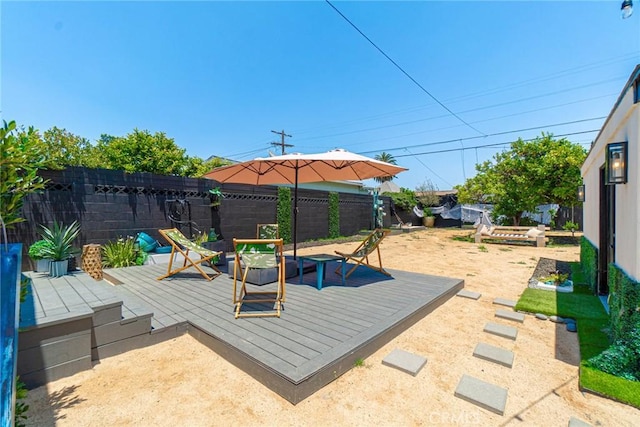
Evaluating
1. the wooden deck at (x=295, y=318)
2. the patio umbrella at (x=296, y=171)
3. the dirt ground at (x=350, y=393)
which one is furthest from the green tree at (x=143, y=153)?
the dirt ground at (x=350, y=393)

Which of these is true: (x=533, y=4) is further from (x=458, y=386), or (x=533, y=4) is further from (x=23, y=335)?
(x=23, y=335)

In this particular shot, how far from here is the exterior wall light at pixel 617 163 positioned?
106 inches

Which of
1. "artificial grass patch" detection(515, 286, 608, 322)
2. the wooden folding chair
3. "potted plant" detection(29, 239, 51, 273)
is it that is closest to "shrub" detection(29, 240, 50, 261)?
"potted plant" detection(29, 239, 51, 273)

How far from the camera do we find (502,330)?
3.33 meters

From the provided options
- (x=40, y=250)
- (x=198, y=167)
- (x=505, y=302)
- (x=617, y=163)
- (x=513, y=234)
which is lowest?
(x=505, y=302)

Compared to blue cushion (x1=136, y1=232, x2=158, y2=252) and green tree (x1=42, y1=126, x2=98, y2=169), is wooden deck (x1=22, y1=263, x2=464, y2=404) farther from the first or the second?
green tree (x1=42, y1=126, x2=98, y2=169)

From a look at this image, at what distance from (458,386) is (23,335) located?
3419 mm

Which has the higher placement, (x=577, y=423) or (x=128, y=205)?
(x=128, y=205)

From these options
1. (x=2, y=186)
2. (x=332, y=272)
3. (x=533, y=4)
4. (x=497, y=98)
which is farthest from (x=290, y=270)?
(x=497, y=98)

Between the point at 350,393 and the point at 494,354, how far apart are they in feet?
5.17

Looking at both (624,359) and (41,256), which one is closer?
(624,359)

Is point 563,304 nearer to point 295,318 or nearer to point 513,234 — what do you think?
point 295,318

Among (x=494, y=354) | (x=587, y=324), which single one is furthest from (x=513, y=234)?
(x=494, y=354)

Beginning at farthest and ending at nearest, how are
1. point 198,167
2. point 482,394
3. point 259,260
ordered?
point 198,167, point 259,260, point 482,394
